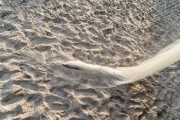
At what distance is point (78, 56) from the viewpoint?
3.71 meters

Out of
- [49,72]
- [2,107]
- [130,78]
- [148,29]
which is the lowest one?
[2,107]

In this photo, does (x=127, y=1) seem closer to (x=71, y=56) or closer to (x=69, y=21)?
(x=69, y=21)

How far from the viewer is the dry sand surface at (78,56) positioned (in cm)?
319

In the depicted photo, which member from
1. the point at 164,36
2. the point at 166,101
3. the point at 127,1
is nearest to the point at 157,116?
the point at 166,101

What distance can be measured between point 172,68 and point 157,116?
2.72 ft

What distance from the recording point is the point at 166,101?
3.62 meters

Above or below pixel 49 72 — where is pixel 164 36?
above

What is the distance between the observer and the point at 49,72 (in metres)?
3.42

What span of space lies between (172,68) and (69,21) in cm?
147

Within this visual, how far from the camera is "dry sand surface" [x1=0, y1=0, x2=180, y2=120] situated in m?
3.19

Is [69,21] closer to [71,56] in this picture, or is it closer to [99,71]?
[71,56]

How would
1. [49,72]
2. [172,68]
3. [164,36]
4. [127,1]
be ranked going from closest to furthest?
[49,72], [172,68], [164,36], [127,1]

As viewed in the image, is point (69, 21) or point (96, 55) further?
point (69, 21)

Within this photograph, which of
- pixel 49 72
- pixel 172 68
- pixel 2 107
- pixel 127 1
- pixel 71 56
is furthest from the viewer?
pixel 127 1
